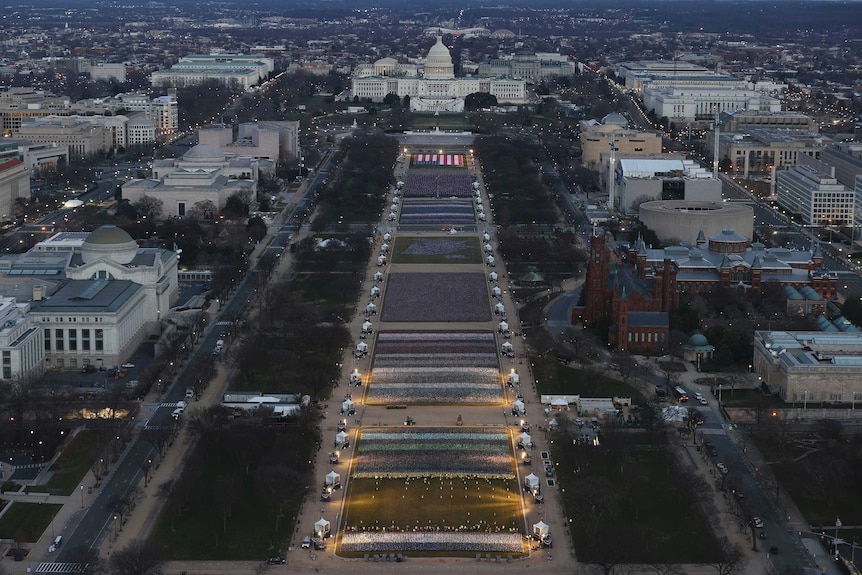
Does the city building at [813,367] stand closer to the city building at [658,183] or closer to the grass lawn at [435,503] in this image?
the grass lawn at [435,503]

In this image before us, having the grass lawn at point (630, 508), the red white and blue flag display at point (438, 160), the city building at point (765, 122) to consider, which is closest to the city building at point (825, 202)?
the city building at point (765, 122)

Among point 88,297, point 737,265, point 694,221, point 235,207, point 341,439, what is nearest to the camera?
point 341,439

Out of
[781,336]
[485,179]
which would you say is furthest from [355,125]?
[781,336]

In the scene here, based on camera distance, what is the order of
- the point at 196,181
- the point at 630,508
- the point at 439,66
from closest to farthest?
the point at 630,508 → the point at 196,181 → the point at 439,66

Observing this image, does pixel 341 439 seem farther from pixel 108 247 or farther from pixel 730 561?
pixel 108 247

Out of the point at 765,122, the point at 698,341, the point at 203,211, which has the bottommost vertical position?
the point at 203,211

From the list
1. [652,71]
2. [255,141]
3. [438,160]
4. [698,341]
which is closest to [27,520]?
[698,341]

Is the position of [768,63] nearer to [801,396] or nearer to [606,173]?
[606,173]
